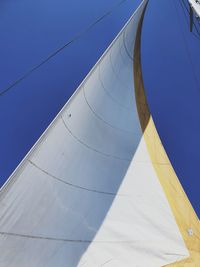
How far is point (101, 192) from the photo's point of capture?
15.6 ft

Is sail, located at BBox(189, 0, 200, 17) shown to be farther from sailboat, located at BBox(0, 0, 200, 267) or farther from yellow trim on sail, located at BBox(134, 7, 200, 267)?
yellow trim on sail, located at BBox(134, 7, 200, 267)

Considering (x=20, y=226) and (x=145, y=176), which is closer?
(x=20, y=226)

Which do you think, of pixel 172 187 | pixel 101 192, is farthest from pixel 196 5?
pixel 101 192

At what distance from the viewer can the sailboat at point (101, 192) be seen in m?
A: 3.36

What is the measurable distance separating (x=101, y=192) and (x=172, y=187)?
196 centimetres

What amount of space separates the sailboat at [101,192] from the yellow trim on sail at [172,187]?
2 centimetres

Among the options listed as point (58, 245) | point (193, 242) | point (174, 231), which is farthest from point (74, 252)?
point (193, 242)

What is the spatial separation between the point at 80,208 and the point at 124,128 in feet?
8.19

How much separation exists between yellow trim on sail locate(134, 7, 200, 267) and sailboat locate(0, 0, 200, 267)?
0.02m

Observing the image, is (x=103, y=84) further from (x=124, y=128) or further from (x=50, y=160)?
(x=50, y=160)

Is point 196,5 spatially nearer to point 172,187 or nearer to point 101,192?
point 172,187

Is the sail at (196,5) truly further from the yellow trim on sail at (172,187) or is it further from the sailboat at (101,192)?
the yellow trim on sail at (172,187)

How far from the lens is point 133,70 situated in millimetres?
7801

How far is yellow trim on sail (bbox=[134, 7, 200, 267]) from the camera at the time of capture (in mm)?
5376
